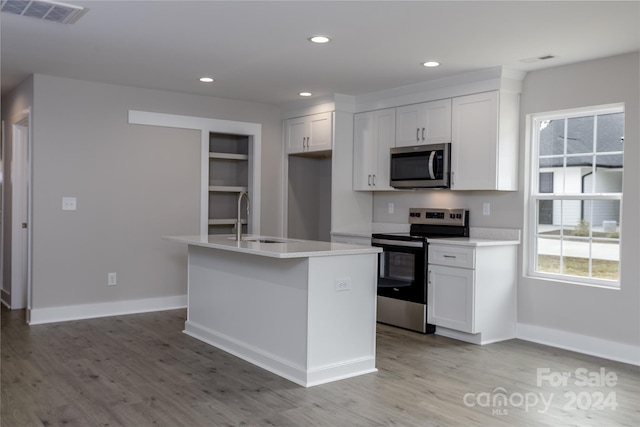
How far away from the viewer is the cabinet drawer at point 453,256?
4.59 m

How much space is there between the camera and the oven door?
16.3 ft

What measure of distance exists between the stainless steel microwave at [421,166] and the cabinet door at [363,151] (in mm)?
362

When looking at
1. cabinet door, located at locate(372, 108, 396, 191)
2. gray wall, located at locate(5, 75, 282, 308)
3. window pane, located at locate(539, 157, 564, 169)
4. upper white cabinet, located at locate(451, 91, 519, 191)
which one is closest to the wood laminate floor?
gray wall, located at locate(5, 75, 282, 308)

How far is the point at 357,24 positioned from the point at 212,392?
242 centimetres

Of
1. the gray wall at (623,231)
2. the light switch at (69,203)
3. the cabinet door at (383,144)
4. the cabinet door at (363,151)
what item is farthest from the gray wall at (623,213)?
the light switch at (69,203)

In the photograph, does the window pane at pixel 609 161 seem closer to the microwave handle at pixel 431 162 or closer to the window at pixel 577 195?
the window at pixel 577 195

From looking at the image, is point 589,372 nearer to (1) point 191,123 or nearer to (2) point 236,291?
(2) point 236,291

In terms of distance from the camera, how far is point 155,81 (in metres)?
5.43

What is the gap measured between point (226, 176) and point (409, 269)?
2687 mm

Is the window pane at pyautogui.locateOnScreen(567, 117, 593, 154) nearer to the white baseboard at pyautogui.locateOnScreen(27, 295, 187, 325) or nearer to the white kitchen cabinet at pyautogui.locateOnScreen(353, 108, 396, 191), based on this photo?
the white kitchen cabinet at pyautogui.locateOnScreen(353, 108, 396, 191)

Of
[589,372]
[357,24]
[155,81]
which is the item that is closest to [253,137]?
[155,81]

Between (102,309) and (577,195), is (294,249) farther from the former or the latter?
(102,309)

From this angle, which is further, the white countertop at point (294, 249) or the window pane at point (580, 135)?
the window pane at point (580, 135)

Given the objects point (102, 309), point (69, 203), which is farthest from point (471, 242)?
point (69, 203)
